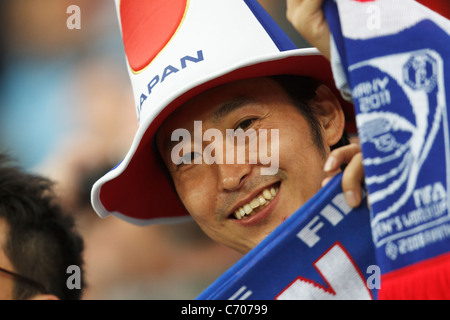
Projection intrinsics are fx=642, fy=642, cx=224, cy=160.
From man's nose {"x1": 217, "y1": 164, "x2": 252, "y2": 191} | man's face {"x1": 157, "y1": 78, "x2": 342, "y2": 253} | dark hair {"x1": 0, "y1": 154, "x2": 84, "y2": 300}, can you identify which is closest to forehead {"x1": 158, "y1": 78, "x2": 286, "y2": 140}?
man's face {"x1": 157, "y1": 78, "x2": 342, "y2": 253}

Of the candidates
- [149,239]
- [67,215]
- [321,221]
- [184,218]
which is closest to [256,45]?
[321,221]

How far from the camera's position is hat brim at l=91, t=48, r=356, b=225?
4.47ft

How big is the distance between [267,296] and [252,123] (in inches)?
16.9

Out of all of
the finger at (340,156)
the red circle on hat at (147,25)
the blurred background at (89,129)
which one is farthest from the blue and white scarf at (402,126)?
the blurred background at (89,129)

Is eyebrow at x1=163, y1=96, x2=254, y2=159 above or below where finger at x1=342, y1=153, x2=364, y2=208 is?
above

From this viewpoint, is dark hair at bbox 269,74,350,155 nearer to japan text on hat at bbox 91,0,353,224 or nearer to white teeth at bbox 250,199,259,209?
Result: japan text on hat at bbox 91,0,353,224

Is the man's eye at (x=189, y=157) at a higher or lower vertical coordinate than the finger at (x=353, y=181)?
higher

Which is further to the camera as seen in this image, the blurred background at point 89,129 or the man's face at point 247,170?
the blurred background at point 89,129

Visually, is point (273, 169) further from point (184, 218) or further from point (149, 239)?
point (149, 239)

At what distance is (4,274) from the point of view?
1531mm

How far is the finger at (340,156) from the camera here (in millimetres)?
1112

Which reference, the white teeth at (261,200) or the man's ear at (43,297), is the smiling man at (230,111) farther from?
the man's ear at (43,297)

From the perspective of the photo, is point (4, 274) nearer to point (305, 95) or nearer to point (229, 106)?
point (229, 106)

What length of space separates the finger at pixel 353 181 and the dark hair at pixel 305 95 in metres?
0.36
